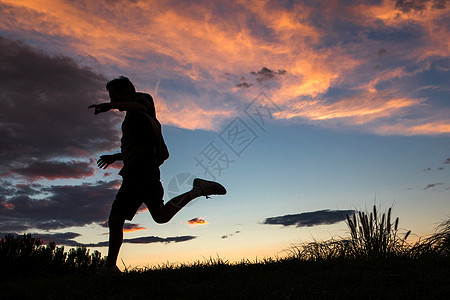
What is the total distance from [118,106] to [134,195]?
1.24m

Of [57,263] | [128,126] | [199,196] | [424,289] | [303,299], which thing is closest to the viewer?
[303,299]

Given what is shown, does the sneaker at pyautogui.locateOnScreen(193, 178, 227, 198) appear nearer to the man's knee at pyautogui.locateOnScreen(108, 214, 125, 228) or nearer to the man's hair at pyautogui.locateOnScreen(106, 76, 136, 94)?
the man's knee at pyautogui.locateOnScreen(108, 214, 125, 228)

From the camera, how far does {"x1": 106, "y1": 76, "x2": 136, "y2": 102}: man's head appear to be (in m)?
5.38

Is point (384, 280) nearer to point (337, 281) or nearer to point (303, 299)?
point (337, 281)

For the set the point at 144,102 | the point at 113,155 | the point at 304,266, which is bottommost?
the point at 304,266

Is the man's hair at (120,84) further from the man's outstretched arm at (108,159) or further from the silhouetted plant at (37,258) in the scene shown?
the silhouetted plant at (37,258)

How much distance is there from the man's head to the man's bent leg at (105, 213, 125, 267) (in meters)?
1.63

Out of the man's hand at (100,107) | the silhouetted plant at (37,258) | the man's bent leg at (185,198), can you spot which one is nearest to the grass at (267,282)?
the man's bent leg at (185,198)

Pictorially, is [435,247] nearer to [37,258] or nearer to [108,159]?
[108,159]

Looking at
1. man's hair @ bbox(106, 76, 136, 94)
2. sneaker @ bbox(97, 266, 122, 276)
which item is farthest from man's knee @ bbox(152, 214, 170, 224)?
man's hair @ bbox(106, 76, 136, 94)

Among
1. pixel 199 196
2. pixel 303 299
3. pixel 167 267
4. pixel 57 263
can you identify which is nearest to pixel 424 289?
pixel 303 299

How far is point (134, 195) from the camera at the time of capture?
17.1ft

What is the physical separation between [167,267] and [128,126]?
241cm

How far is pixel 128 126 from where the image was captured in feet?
17.5
